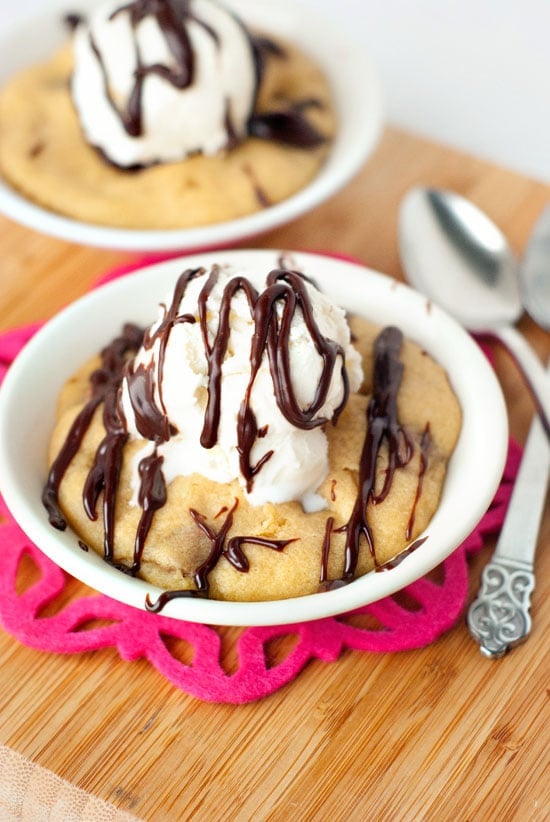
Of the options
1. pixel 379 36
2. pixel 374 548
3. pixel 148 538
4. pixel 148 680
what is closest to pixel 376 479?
pixel 374 548

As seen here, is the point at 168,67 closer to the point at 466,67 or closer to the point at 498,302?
the point at 498,302

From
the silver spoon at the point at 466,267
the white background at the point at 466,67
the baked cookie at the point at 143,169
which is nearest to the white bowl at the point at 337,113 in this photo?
the baked cookie at the point at 143,169

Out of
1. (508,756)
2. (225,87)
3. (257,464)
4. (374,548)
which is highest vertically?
(225,87)

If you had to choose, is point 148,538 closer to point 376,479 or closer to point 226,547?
point 226,547

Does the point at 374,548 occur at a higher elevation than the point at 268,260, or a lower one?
lower

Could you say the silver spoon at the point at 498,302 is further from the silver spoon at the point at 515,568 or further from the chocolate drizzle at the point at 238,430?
the chocolate drizzle at the point at 238,430

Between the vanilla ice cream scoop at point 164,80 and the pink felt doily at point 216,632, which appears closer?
the pink felt doily at point 216,632

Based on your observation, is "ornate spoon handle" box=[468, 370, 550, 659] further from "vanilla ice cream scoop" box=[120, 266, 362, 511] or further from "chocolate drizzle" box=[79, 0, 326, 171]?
"chocolate drizzle" box=[79, 0, 326, 171]

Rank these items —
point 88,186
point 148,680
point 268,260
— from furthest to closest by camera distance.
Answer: point 88,186 → point 268,260 → point 148,680
